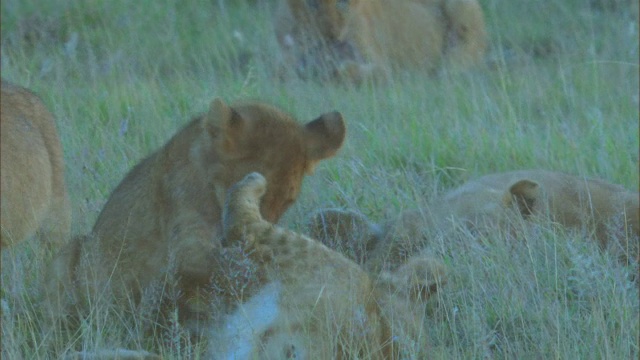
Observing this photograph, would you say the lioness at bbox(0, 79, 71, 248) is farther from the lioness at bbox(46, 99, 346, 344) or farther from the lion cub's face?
the lion cub's face

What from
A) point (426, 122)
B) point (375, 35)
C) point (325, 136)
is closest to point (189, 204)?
point (325, 136)

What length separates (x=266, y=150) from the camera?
404 centimetres

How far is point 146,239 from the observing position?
14.0 ft

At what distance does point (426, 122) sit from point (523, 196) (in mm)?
2005

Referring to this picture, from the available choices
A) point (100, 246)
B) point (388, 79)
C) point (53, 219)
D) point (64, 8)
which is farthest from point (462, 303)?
point (64, 8)

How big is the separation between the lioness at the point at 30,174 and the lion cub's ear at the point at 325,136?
0.97 metres

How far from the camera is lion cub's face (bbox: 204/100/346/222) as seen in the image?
13.2 feet

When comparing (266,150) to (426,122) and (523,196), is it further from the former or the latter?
(426,122)

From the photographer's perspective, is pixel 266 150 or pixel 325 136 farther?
pixel 325 136

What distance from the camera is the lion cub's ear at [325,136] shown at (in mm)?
4164

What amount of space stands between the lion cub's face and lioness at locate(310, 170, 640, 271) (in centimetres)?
87

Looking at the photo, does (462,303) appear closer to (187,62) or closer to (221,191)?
(221,191)

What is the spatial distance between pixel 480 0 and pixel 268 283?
9071 mm

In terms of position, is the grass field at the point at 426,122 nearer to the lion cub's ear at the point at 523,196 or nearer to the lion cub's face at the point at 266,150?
the lion cub's ear at the point at 523,196
